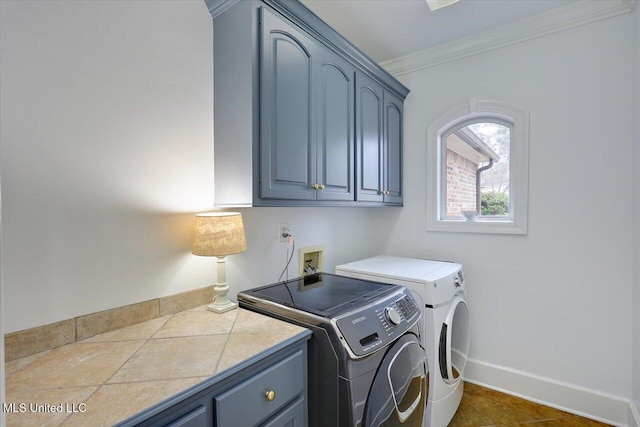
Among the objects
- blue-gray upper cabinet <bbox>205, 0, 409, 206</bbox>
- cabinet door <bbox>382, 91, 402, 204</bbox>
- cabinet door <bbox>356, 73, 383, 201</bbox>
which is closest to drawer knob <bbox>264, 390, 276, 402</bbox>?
blue-gray upper cabinet <bbox>205, 0, 409, 206</bbox>

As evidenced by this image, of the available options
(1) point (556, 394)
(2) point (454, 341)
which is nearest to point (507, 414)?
(1) point (556, 394)

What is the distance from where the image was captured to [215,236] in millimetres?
1356

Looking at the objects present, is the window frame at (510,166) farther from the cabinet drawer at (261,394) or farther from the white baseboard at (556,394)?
the cabinet drawer at (261,394)

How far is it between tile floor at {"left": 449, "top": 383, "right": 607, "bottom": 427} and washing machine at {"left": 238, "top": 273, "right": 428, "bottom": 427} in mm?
680

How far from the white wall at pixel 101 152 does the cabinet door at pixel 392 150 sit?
4.18 feet

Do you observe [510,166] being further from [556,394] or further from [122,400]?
[122,400]

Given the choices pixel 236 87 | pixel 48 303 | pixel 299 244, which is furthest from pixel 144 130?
pixel 299 244

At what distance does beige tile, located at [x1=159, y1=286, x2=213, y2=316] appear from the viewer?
137 cm

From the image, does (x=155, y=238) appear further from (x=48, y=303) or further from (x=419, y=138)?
(x=419, y=138)

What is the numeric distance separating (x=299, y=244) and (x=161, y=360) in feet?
3.98

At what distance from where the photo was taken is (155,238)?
1.34 meters

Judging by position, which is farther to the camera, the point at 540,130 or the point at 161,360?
the point at 540,130

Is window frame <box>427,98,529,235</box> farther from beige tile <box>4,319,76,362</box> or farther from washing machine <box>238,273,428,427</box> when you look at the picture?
beige tile <box>4,319,76,362</box>

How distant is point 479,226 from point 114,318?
7.45ft
